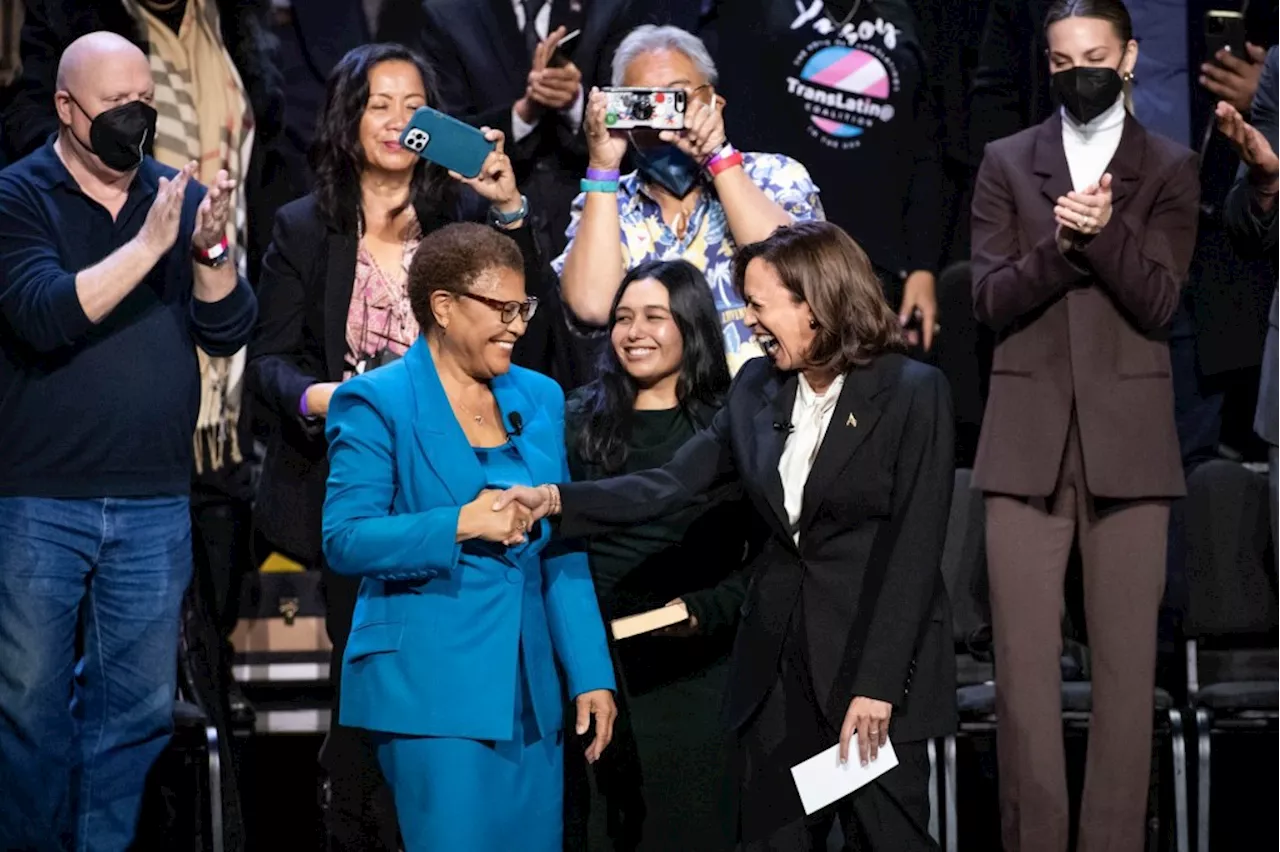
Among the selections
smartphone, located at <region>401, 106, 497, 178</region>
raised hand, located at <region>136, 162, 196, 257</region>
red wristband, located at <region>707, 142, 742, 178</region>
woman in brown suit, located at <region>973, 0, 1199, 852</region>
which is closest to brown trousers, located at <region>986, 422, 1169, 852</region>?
woman in brown suit, located at <region>973, 0, 1199, 852</region>

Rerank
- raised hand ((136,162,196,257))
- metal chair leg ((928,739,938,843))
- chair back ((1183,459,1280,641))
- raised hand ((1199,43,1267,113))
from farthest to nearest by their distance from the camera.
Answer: chair back ((1183,459,1280,641)) → raised hand ((1199,43,1267,113)) → metal chair leg ((928,739,938,843)) → raised hand ((136,162,196,257))

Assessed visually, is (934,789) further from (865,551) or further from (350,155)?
(350,155)

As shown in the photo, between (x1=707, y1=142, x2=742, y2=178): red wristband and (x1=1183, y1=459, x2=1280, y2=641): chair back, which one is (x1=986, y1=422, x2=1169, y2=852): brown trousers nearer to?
(x1=1183, y1=459, x2=1280, y2=641): chair back

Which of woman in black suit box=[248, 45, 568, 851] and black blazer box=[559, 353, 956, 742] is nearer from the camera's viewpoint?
black blazer box=[559, 353, 956, 742]

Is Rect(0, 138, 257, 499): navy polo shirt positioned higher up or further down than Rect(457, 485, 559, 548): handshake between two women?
higher up

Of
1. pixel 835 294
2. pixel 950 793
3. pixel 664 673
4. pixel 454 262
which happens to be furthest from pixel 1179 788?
pixel 454 262

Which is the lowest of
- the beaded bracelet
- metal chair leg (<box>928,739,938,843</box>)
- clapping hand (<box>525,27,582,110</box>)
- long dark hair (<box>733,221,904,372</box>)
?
metal chair leg (<box>928,739,938,843</box>)

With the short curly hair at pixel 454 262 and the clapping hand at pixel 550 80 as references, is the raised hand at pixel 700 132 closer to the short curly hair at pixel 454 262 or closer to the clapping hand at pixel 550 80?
the clapping hand at pixel 550 80

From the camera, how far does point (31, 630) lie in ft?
14.3

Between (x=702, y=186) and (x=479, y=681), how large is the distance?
1896mm

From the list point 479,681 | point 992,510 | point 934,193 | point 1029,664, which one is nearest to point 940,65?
point 934,193

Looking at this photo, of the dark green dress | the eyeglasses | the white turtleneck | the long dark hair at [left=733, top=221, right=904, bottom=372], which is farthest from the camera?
the white turtleneck

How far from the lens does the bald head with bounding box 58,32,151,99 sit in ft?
14.6

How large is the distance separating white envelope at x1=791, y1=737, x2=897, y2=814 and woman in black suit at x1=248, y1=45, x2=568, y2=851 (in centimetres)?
135
